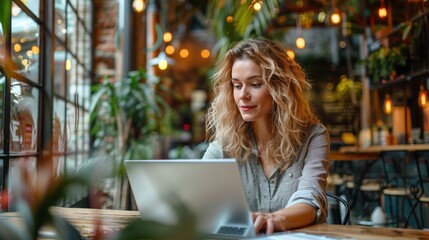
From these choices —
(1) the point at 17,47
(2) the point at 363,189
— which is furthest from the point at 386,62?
(1) the point at 17,47

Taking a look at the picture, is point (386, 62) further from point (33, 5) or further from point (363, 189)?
point (33, 5)

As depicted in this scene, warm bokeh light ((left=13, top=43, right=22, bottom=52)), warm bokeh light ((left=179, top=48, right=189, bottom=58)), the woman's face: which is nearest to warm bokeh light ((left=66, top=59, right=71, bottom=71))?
warm bokeh light ((left=13, top=43, right=22, bottom=52))

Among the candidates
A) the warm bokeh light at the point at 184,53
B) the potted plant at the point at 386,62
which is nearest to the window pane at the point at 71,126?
the potted plant at the point at 386,62

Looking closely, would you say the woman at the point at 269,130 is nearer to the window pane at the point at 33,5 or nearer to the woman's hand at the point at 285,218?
the woman's hand at the point at 285,218

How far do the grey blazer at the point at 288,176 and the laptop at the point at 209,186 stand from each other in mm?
412

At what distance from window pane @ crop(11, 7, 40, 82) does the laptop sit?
1.37m

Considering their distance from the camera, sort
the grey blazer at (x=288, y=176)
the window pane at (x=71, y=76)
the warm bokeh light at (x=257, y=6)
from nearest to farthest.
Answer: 1. the grey blazer at (x=288, y=176)
2. the window pane at (x=71, y=76)
3. the warm bokeh light at (x=257, y=6)

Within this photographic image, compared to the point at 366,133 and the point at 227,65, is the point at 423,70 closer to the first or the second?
the point at 366,133

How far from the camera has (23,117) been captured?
2.71 meters

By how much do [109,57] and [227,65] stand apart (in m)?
3.70

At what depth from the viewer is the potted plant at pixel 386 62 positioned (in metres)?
6.68

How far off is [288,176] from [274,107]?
0.29 meters

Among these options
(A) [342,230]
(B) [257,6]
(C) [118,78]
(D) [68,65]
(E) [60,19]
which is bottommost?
(A) [342,230]

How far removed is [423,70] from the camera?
6449 millimetres
